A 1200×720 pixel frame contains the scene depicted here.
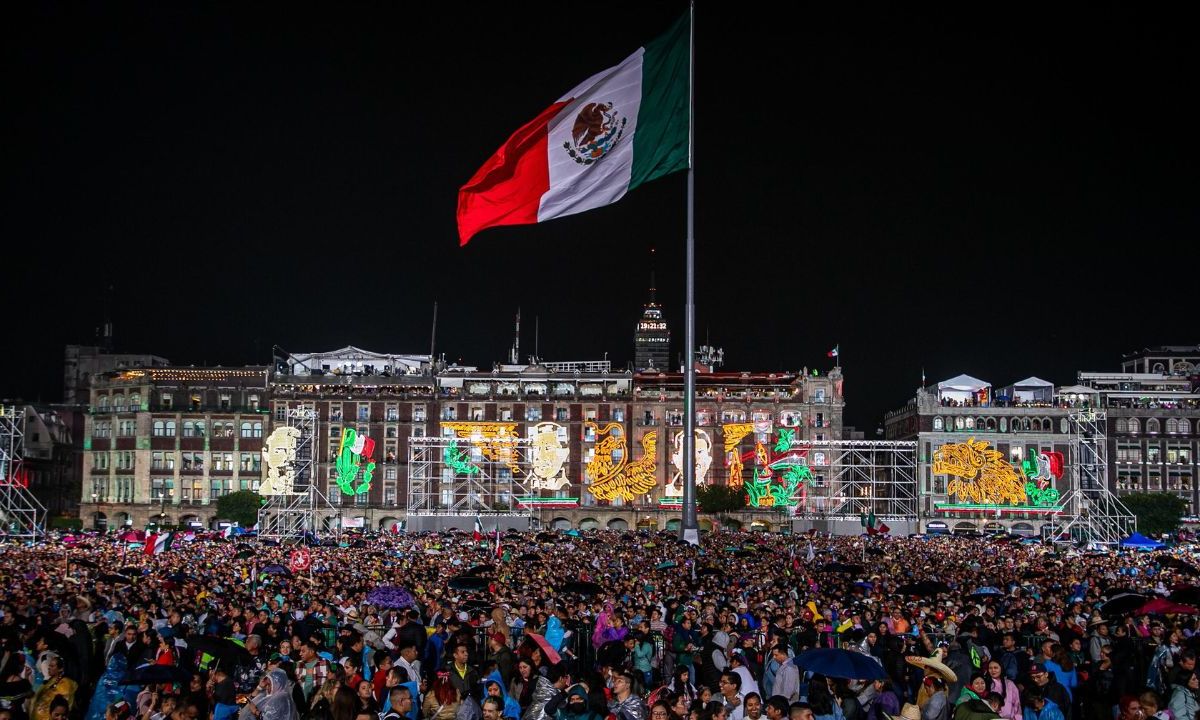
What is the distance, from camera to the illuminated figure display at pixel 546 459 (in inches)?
3666

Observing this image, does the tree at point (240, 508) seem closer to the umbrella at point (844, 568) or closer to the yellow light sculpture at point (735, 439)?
the yellow light sculpture at point (735, 439)

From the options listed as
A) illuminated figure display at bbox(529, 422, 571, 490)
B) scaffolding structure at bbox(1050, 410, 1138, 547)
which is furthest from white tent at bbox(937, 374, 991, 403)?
illuminated figure display at bbox(529, 422, 571, 490)

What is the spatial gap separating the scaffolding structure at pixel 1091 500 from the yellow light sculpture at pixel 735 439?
22.3 metres

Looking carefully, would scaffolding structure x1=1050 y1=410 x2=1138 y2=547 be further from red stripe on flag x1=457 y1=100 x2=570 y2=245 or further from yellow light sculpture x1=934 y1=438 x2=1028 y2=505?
red stripe on flag x1=457 y1=100 x2=570 y2=245

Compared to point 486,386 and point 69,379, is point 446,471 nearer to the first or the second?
point 486,386

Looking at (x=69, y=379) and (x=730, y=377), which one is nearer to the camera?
(x=730, y=377)

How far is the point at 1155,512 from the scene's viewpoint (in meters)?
94.2

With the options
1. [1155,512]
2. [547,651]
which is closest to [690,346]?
[547,651]

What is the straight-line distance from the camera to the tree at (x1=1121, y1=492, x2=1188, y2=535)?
308 feet

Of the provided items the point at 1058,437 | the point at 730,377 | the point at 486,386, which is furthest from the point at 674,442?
the point at 1058,437

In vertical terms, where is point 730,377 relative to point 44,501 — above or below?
above

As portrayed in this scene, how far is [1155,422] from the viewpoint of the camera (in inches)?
4377

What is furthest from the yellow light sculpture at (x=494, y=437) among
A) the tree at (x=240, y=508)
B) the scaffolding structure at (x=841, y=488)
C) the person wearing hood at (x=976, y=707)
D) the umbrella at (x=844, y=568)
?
the person wearing hood at (x=976, y=707)

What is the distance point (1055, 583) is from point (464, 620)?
1806 centimetres
